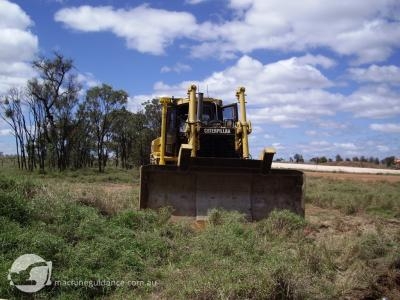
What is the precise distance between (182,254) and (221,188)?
407 cm

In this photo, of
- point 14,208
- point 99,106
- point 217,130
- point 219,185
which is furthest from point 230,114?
point 99,106

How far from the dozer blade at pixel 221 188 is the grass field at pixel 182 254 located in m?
1.18

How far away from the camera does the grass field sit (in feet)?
20.6

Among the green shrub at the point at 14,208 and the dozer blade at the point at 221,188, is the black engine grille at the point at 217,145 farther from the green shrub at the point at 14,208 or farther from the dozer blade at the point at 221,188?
the green shrub at the point at 14,208

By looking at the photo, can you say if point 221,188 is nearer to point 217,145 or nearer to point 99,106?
point 217,145

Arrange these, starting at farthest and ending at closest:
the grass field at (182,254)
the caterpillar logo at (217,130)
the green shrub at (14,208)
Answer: the caterpillar logo at (217,130), the green shrub at (14,208), the grass field at (182,254)

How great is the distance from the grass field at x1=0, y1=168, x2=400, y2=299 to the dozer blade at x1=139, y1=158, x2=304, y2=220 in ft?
3.87

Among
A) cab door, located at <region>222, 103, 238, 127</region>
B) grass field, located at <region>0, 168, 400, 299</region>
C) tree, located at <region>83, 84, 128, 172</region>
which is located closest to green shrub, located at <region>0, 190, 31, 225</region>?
grass field, located at <region>0, 168, 400, 299</region>

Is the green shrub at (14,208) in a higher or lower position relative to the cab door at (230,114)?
lower

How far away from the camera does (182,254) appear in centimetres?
791

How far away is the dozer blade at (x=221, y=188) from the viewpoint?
37.8 feet

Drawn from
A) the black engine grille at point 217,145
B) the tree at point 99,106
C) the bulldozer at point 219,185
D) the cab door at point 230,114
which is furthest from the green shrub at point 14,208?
the tree at point 99,106

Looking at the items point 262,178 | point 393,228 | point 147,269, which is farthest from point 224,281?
point 393,228

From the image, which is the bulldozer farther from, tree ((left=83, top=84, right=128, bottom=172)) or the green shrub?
tree ((left=83, top=84, right=128, bottom=172))
